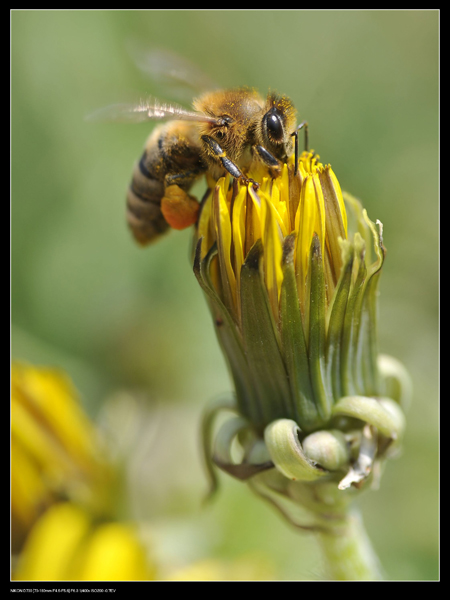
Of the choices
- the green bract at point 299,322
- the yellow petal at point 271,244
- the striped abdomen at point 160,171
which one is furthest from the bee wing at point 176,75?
the yellow petal at point 271,244

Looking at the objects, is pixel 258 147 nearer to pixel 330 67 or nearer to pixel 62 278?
pixel 62 278

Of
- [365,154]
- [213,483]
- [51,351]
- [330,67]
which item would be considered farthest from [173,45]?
[213,483]

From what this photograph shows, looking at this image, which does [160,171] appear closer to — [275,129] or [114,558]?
[275,129]

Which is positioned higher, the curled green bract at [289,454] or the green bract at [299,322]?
the green bract at [299,322]

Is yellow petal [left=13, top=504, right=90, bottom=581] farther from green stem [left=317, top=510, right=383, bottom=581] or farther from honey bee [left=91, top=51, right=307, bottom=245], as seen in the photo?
honey bee [left=91, top=51, right=307, bottom=245]

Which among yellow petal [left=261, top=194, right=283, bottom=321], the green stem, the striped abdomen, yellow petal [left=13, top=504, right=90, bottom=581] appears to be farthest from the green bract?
yellow petal [left=13, top=504, right=90, bottom=581]

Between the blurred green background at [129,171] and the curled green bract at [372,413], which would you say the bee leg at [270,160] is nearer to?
the curled green bract at [372,413]

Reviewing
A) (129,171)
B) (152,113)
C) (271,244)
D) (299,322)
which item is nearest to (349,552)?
(299,322)
